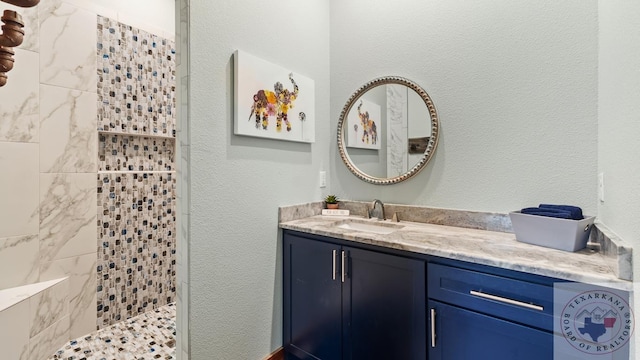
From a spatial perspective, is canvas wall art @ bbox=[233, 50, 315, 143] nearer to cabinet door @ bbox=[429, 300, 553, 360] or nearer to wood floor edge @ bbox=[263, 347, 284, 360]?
cabinet door @ bbox=[429, 300, 553, 360]

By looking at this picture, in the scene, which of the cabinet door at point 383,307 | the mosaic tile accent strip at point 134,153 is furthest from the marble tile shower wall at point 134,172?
the cabinet door at point 383,307

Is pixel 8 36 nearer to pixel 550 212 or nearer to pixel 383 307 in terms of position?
pixel 383 307

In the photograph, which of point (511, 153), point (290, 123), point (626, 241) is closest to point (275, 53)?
point (290, 123)

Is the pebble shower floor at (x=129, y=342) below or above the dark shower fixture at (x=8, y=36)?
below

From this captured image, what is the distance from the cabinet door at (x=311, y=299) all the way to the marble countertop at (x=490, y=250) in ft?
0.46

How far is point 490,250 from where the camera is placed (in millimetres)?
1251

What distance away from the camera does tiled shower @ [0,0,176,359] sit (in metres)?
1.82

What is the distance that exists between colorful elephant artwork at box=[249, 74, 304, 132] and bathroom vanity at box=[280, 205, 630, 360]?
27.4 inches

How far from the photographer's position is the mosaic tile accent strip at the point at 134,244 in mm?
2240

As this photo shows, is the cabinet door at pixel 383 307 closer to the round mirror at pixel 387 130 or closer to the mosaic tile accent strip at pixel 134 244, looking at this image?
the round mirror at pixel 387 130

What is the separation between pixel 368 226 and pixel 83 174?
7.18 feet

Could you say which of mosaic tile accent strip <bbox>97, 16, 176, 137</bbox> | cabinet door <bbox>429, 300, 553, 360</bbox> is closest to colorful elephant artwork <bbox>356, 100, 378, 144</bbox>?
cabinet door <bbox>429, 300, 553, 360</bbox>

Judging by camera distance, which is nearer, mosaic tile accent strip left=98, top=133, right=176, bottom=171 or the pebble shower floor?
the pebble shower floor

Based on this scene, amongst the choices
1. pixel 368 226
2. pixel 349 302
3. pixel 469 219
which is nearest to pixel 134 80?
pixel 368 226
